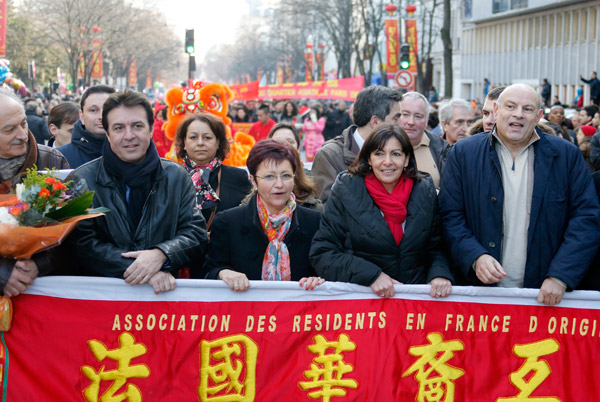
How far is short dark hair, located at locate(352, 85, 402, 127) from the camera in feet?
19.0

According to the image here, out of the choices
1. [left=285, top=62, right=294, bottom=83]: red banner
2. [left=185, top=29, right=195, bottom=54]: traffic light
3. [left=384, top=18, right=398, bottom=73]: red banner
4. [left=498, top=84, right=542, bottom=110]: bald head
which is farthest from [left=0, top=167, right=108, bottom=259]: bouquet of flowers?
[left=285, top=62, right=294, bottom=83]: red banner

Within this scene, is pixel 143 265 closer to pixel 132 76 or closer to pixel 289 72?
pixel 132 76

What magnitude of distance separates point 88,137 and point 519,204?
3.27 metres

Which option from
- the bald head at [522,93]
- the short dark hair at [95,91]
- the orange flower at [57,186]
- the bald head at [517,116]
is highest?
the short dark hair at [95,91]

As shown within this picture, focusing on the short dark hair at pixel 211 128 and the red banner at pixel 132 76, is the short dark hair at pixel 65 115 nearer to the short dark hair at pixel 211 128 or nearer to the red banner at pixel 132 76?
the short dark hair at pixel 211 128

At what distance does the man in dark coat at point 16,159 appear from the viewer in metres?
3.99

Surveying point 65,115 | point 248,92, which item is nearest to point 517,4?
point 248,92

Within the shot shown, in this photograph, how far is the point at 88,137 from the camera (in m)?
5.98

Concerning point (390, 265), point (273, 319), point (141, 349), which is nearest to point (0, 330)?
point (141, 349)

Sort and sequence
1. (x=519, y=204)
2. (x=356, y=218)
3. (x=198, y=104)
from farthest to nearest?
(x=198, y=104) < (x=519, y=204) < (x=356, y=218)

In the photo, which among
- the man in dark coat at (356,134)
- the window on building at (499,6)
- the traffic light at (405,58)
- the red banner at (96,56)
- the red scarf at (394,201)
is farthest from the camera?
the red banner at (96,56)

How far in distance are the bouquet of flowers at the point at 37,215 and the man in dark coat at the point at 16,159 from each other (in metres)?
0.15

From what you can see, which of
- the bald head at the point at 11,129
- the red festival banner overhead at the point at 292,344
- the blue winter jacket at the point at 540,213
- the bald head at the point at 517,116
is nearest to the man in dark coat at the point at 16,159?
the bald head at the point at 11,129

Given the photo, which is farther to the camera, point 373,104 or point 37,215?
point 373,104
